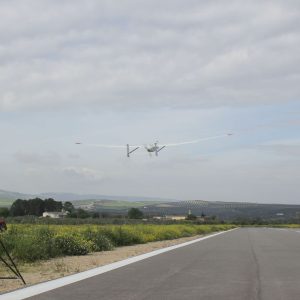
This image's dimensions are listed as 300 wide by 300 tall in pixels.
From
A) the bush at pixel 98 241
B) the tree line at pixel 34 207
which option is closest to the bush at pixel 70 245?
the bush at pixel 98 241

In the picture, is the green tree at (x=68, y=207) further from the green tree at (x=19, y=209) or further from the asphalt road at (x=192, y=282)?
the asphalt road at (x=192, y=282)

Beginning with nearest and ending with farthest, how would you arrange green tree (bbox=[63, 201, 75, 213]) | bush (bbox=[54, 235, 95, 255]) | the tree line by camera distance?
1. bush (bbox=[54, 235, 95, 255])
2. the tree line
3. green tree (bbox=[63, 201, 75, 213])

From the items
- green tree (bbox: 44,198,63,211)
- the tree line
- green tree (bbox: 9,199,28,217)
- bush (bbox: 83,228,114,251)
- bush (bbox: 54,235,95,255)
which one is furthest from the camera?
green tree (bbox: 44,198,63,211)

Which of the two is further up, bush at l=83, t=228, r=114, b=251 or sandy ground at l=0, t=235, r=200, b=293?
bush at l=83, t=228, r=114, b=251

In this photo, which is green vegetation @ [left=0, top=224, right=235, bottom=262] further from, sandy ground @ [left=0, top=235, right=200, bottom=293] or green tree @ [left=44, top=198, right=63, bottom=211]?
green tree @ [left=44, top=198, right=63, bottom=211]

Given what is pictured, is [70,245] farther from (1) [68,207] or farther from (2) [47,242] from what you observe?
(1) [68,207]

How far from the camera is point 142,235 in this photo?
36000mm

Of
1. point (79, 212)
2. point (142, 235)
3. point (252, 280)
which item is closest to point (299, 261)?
point (252, 280)

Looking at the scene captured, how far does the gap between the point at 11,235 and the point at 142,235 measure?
53.6 ft

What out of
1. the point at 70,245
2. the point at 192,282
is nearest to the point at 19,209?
the point at 70,245

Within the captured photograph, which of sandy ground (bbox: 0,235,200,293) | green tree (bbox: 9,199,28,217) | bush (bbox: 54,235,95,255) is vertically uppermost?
green tree (bbox: 9,199,28,217)

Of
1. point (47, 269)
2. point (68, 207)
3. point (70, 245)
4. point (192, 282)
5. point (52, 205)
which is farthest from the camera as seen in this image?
point (68, 207)

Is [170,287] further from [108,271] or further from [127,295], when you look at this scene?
[108,271]

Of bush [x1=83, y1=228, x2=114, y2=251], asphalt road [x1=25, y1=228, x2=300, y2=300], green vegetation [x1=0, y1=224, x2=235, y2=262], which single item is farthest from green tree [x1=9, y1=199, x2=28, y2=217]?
asphalt road [x1=25, y1=228, x2=300, y2=300]
